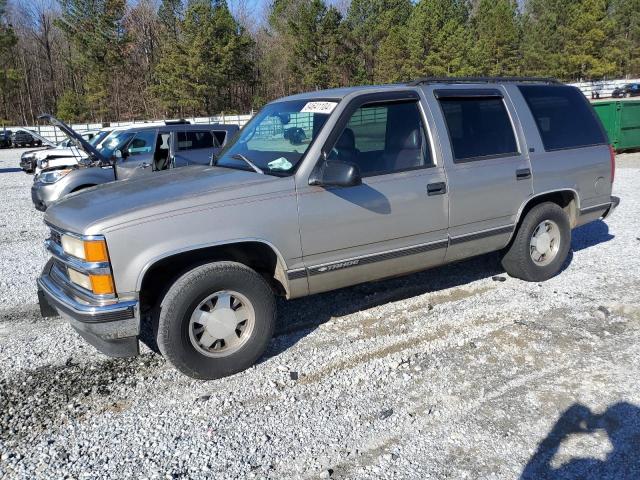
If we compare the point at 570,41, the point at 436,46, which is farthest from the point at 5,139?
the point at 570,41

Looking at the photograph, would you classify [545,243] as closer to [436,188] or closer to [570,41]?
[436,188]

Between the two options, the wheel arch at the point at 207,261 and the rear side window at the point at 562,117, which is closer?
the wheel arch at the point at 207,261

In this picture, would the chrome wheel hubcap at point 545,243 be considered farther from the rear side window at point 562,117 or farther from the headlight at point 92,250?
the headlight at point 92,250

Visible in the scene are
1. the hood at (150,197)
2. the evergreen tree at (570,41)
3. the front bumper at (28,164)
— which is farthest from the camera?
the evergreen tree at (570,41)

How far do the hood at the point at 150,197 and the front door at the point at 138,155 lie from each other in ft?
17.5

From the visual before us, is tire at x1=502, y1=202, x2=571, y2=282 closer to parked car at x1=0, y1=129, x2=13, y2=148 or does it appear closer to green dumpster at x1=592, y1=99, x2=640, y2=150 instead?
green dumpster at x1=592, y1=99, x2=640, y2=150

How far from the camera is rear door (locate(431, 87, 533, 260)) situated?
4.63m

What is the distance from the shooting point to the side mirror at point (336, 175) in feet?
12.3

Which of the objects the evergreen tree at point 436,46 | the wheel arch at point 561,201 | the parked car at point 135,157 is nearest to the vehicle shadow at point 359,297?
the wheel arch at point 561,201

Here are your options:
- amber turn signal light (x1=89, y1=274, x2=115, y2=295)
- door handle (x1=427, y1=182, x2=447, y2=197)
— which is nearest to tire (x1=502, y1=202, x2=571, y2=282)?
door handle (x1=427, y1=182, x2=447, y2=197)

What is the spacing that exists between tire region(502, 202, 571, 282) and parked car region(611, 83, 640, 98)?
57122 mm

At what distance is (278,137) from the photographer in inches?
175

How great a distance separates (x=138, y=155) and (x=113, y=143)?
1.82 meters

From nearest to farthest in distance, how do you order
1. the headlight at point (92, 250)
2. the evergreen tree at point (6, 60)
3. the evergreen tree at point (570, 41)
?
the headlight at point (92, 250) < the evergreen tree at point (6, 60) < the evergreen tree at point (570, 41)
